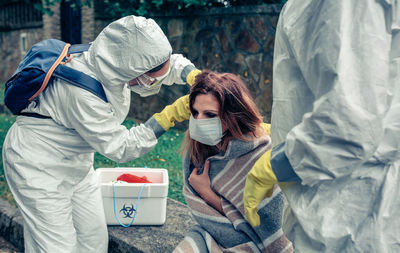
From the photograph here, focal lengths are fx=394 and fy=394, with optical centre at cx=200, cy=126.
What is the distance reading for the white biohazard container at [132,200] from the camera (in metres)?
2.71

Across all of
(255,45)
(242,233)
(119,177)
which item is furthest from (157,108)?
(242,233)

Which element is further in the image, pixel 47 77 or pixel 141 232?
Result: pixel 141 232

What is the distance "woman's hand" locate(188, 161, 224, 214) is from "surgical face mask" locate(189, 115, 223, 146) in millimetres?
190

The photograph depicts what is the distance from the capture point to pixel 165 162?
185 inches

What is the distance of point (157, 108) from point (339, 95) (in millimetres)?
5950

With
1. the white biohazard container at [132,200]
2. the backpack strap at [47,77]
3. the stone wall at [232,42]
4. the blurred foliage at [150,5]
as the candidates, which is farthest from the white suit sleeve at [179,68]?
the blurred foliage at [150,5]

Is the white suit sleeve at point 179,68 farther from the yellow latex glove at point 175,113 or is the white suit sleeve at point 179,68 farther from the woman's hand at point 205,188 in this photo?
the woman's hand at point 205,188

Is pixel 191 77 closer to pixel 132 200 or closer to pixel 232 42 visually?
pixel 132 200

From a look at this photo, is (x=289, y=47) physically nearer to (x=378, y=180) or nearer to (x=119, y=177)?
(x=378, y=180)

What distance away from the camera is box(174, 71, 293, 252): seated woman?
77.6 inches

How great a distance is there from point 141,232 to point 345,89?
2.09 m

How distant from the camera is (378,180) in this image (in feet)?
3.93

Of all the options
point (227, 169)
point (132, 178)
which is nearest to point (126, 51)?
point (227, 169)

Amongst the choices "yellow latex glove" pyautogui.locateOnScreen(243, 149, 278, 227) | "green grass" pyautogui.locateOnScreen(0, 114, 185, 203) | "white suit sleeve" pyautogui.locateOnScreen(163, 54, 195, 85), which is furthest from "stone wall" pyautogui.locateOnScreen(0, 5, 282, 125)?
"yellow latex glove" pyautogui.locateOnScreen(243, 149, 278, 227)
